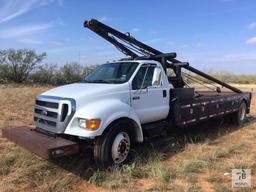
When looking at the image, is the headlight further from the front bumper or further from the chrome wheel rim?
the chrome wheel rim

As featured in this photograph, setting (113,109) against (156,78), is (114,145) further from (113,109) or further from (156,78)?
(156,78)

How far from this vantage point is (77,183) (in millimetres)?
5531

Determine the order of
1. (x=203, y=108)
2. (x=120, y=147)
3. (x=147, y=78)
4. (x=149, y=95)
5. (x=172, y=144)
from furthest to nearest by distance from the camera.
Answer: (x=203, y=108), (x=172, y=144), (x=147, y=78), (x=149, y=95), (x=120, y=147)

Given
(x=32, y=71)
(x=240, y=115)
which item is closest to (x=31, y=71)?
(x=32, y=71)

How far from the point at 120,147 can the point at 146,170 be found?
66cm

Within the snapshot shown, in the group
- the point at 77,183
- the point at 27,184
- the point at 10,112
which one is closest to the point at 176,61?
the point at 77,183

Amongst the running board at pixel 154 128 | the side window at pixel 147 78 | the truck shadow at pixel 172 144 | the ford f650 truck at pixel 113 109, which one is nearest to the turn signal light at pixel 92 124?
the ford f650 truck at pixel 113 109

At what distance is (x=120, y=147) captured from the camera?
243 inches

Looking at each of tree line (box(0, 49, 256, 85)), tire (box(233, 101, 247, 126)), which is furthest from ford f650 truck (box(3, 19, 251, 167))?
tree line (box(0, 49, 256, 85))

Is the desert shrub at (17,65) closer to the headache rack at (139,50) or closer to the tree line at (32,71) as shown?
the tree line at (32,71)

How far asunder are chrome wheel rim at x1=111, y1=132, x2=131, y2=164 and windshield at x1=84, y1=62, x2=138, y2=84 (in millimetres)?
1200

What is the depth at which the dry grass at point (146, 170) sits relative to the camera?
530 centimetres

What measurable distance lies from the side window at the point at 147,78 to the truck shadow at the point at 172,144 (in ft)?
4.28

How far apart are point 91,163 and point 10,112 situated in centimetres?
664
